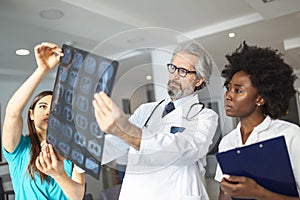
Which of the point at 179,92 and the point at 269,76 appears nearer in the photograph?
the point at 179,92

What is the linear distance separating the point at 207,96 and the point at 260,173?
16cm

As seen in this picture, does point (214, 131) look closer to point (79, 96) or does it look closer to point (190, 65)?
point (190, 65)

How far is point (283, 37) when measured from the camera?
192 centimetres

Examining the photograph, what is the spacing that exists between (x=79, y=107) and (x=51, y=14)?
100 cm

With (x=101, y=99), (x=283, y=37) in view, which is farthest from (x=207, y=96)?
(x=283, y=37)

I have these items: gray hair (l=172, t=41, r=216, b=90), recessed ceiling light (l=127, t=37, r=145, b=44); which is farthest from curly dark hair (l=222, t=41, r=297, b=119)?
recessed ceiling light (l=127, t=37, r=145, b=44)

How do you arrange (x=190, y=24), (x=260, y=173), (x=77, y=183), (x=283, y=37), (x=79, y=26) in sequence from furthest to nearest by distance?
(x=283, y=37), (x=190, y=24), (x=79, y=26), (x=77, y=183), (x=260, y=173)

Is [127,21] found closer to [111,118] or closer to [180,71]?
[180,71]

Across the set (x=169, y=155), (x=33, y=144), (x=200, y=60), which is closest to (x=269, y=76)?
(x=200, y=60)

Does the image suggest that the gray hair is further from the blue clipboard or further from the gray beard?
the blue clipboard

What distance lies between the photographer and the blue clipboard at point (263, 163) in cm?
47

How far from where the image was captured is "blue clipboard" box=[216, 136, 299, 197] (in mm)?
474

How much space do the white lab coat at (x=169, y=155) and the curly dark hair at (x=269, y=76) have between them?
14 cm

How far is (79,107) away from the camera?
430mm
